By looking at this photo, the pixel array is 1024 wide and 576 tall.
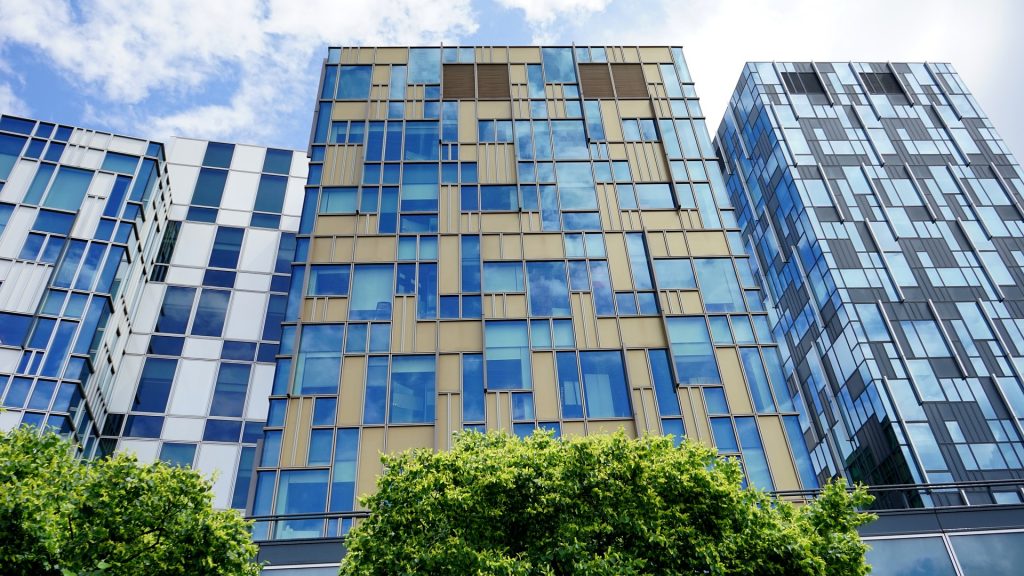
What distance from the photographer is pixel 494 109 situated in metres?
36.3

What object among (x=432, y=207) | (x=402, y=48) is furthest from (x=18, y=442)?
(x=402, y=48)

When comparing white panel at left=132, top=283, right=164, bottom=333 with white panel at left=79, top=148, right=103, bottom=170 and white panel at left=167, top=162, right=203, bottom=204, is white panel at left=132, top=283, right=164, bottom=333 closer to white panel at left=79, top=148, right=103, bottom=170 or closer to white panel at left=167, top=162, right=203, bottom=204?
white panel at left=167, top=162, right=203, bottom=204

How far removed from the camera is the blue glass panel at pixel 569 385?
26359mm

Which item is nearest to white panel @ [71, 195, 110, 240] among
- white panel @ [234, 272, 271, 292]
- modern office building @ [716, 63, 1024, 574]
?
white panel @ [234, 272, 271, 292]

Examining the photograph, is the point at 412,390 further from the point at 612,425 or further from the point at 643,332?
the point at 643,332

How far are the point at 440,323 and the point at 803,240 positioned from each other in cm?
3163

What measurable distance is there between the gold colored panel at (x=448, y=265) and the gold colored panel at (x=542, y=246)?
299 cm

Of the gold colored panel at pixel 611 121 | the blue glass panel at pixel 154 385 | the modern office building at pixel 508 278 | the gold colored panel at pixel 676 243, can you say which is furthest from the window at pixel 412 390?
the blue glass panel at pixel 154 385

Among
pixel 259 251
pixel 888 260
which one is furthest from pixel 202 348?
pixel 888 260

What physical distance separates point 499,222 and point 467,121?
22.3ft

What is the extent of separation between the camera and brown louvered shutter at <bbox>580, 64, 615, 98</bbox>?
37.2 meters

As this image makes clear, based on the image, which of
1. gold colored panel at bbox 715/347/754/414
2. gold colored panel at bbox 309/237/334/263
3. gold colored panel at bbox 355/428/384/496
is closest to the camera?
gold colored panel at bbox 355/428/384/496

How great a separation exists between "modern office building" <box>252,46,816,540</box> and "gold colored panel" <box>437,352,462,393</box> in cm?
6

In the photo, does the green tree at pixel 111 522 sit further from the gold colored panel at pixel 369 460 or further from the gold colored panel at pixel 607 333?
the gold colored panel at pixel 607 333
